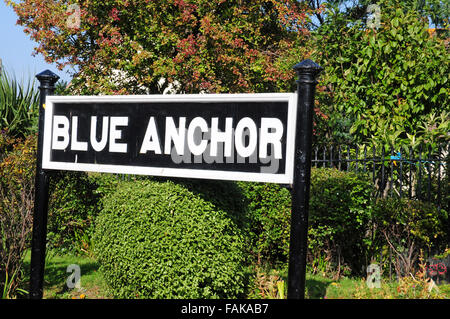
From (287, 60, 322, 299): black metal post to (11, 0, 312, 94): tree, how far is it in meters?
8.98

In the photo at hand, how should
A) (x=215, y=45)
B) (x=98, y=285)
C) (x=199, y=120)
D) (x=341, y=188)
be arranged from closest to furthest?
Result: 1. (x=199, y=120)
2. (x=98, y=285)
3. (x=341, y=188)
4. (x=215, y=45)

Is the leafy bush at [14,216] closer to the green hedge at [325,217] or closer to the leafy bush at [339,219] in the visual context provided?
the green hedge at [325,217]

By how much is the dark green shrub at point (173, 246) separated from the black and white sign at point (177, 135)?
1.84ft

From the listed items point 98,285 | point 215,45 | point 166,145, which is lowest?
point 98,285

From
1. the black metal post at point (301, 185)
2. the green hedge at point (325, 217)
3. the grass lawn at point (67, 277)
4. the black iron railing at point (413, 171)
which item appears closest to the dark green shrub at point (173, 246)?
the grass lawn at point (67, 277)

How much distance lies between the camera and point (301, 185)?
3.56 meters

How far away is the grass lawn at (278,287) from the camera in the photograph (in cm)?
520

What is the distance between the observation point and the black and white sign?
3732mm

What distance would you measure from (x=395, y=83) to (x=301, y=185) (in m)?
5.22

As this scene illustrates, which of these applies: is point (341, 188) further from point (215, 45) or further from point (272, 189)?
point (215, 45)

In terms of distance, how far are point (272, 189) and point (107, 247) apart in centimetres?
322

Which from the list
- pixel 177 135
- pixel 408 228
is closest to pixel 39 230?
pixel 177 135

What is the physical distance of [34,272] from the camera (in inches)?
184
